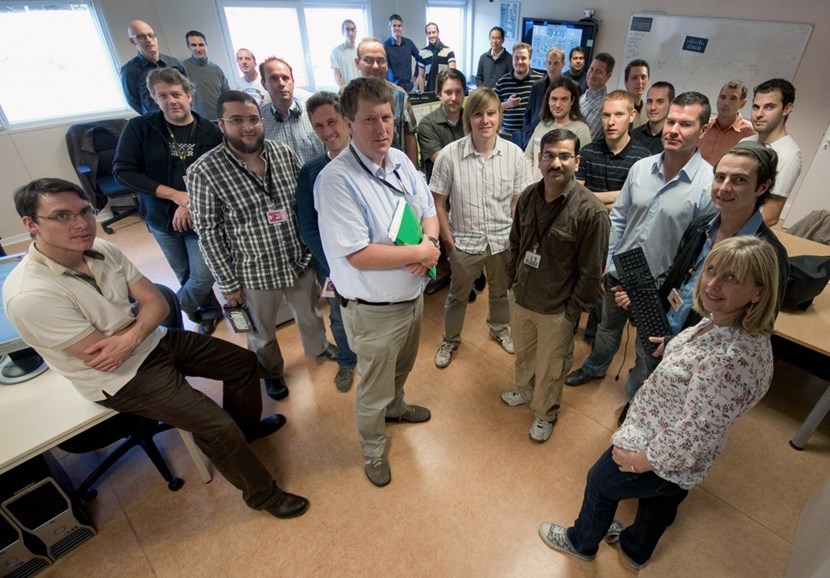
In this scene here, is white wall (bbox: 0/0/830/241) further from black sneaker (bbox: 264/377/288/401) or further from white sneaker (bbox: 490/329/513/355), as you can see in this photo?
black sneaker (bbox: 264/377/288/401)

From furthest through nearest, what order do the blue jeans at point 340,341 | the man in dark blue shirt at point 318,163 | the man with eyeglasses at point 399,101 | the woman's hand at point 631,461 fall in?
1. the man with eyeglasses at point 399,101
2. the blue jeans at point 340,341
3. the man in dark blue shirt at point 318,163
4. the woman's hand at point 631,461

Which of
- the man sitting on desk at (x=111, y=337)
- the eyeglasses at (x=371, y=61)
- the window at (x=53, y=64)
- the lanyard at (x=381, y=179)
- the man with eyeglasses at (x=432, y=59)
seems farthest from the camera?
the man with eyeglasses at (x=432, y=59)

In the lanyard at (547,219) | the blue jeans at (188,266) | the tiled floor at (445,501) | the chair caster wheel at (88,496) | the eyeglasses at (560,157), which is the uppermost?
the eyeglasses at (560,157)

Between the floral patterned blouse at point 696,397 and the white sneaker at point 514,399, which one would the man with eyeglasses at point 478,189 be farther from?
the floral patterned blouse at point 696,397

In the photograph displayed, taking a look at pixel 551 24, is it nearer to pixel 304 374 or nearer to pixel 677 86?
pixel 677 86

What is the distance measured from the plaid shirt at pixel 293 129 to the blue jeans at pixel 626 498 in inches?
99.0

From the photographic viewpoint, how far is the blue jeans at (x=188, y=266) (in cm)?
278

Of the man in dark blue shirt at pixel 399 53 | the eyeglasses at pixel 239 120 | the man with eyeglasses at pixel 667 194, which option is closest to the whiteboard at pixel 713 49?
the man in dark blue shirt at pixel 399 53

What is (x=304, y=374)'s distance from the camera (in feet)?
8.95

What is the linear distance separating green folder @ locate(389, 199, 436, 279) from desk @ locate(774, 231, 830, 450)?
1.79 metres

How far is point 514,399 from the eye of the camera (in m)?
2.43

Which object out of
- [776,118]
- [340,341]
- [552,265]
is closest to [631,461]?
[552,265]

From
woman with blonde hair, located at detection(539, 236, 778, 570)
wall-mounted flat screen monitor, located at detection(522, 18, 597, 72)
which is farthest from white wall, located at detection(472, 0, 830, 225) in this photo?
woman with blonde hair, located at detection(539, 236, 778, 570)

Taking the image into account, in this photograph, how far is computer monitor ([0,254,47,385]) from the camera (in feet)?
5.42
